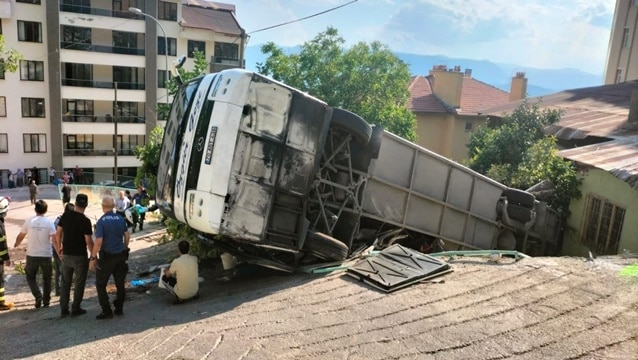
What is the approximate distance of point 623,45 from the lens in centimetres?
3256

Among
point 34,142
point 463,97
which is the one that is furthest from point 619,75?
point 34,142

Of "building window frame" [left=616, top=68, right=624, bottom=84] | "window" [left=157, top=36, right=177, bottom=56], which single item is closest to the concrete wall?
"building window frame" [left=616, top=68, right=624, bottom=84]

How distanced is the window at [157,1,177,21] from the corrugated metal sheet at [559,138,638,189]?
31622mm

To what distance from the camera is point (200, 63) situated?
1377 cm

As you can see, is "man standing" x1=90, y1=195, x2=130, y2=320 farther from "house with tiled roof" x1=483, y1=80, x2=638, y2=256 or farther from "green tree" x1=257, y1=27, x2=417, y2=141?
"green tree" x1=257, y1=27, x2=417, y2=141

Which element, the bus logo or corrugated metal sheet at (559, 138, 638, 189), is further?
corrugated metal sheet at (559, 138, 638, 189)

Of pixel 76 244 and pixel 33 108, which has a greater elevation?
pixel 33 108

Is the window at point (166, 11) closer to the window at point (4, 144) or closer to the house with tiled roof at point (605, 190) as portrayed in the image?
the window at point (4, 144)

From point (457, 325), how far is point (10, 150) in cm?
3516

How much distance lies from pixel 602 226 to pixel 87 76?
3362cm

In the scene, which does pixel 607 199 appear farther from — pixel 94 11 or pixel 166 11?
pixel 94 11

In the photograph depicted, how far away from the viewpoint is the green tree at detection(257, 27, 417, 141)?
2251 centimetres

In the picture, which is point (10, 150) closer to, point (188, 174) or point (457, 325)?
point (188, 174)

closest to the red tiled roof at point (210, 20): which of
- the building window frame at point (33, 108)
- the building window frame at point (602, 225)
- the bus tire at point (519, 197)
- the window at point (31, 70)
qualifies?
the window at point (31, 70)
